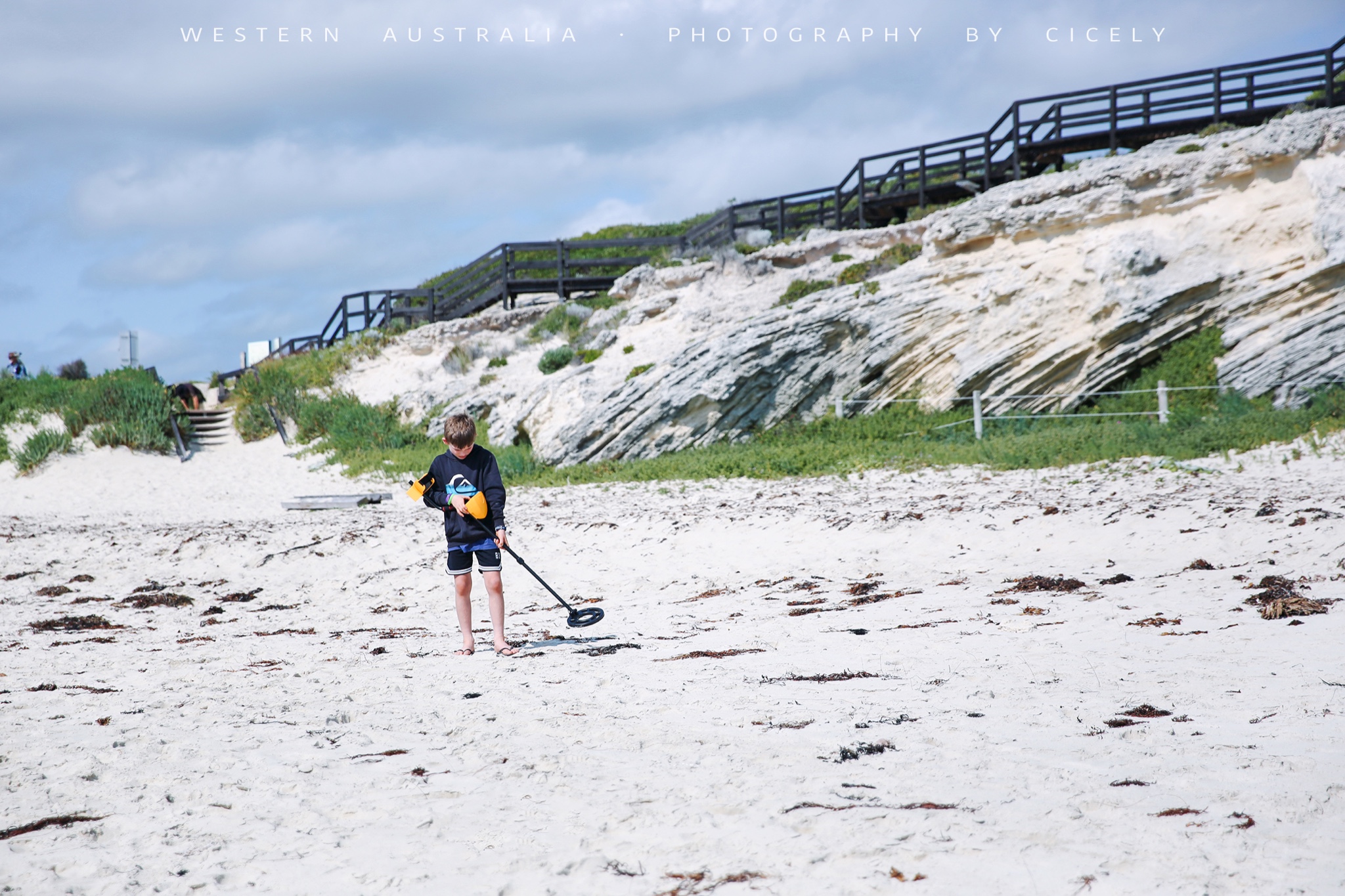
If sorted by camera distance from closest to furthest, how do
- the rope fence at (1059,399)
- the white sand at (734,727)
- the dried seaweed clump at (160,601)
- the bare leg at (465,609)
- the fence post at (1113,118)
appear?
1. the white sand at (734,727)
2. the bare leg at (465,609)
3. the dried seaweed clump at (160,601)
4. the rope fence at (1059,399)
5. the fence post at (1113,118)

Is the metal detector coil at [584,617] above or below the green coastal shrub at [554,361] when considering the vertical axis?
below

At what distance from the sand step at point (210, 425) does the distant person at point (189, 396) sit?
91 cm

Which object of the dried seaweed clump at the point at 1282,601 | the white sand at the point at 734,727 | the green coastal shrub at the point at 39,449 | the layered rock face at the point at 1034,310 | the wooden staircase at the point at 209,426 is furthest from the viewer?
the wooden staircase at the point at 209,426

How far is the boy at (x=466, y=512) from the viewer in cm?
607

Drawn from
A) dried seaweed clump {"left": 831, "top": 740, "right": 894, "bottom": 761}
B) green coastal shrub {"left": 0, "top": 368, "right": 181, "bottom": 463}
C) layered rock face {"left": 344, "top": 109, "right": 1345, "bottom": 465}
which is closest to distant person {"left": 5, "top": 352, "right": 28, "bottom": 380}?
green coastal shrub {"left": 0, "top": 368, "right": 181, "bottom": 463}

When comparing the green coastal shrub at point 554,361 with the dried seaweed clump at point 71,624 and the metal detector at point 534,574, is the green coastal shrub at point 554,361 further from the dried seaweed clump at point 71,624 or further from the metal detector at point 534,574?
the metal detector at point 534,574

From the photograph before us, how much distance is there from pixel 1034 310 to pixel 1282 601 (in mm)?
12401

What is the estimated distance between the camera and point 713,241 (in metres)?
26.9

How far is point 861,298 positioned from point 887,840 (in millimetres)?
16476

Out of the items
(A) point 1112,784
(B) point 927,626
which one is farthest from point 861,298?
(A) point 1112,784

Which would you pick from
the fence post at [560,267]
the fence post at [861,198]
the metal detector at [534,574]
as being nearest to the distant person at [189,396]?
the fence post at [560,267]

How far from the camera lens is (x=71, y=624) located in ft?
25.0

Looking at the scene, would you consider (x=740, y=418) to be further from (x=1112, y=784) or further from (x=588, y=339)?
(x=1112, y=784)

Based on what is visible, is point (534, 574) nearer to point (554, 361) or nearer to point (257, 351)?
point (554, 361)
